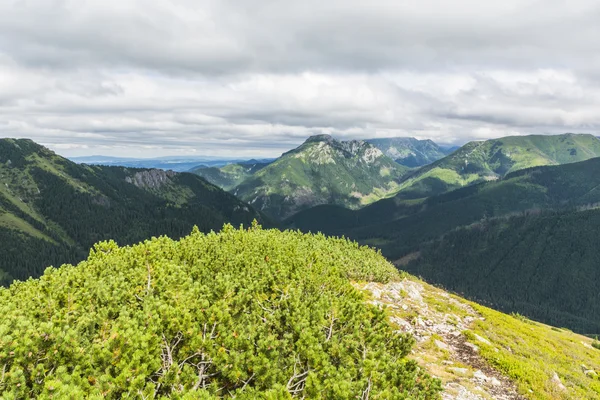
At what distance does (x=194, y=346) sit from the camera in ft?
71.5

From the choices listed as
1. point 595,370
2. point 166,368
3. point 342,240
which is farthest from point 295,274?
point 342,240

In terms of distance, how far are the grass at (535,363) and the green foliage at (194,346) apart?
58.4 feet

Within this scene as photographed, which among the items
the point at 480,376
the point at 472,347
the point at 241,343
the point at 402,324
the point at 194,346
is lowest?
the point at 472,347

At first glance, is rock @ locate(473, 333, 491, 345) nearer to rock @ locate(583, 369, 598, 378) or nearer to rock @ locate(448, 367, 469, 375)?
rock @ locate(448, 367, 469, 375)

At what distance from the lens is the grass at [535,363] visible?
35.4m

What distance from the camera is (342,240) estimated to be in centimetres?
11906

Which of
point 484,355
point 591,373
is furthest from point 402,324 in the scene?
point 591,373

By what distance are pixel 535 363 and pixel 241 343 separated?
4033cm

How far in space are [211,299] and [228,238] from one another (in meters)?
42.1

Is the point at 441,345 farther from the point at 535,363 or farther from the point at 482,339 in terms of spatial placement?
the point at 535,363

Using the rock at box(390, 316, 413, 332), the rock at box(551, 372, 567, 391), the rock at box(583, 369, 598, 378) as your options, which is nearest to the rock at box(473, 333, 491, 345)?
the rock at box(551, 372, 567, 391)

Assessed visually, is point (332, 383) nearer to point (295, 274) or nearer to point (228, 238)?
point (295, 274)

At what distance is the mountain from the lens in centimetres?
1800

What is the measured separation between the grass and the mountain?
25cm
